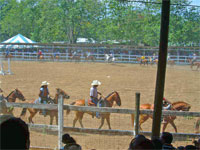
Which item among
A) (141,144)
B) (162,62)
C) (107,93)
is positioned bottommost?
(107,93)

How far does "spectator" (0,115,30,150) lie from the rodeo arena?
1.24 m

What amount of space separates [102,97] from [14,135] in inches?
262

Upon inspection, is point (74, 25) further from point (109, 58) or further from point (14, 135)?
point (14, 135)

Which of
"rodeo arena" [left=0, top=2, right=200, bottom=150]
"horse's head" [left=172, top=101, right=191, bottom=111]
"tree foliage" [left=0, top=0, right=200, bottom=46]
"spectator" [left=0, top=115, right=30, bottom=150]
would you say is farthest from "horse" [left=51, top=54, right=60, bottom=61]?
"spectator" [left=0, top=115, right=30, bottom=150]

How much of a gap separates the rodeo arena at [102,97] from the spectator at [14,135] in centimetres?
124

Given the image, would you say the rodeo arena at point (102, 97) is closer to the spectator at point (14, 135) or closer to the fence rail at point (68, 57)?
the fence rail at point (68, 57)

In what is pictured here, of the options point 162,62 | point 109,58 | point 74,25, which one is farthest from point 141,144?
point 74,25

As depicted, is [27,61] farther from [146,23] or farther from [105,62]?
[146,23]

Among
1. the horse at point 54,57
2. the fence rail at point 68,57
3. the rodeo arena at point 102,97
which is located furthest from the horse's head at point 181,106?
the horse at point 54,57

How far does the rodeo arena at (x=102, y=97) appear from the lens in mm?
4871

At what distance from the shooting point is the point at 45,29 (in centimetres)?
2892

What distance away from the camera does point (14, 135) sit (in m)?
1.62

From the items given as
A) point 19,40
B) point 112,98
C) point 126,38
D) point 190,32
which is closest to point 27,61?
point 19,40

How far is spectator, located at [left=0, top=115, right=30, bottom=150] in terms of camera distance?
5.18 feet
